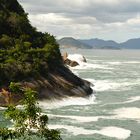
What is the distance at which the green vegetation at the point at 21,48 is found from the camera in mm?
65062

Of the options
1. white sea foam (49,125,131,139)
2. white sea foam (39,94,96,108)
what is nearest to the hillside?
white sea foam (39,94,96,108)

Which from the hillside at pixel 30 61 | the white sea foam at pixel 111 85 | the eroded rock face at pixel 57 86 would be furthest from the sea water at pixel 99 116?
the white sea foam at pixel 111 85

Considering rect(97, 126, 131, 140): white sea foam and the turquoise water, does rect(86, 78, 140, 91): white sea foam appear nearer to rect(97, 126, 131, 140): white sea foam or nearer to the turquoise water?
the turquoise water

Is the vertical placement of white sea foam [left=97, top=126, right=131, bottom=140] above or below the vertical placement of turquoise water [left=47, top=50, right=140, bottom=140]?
below

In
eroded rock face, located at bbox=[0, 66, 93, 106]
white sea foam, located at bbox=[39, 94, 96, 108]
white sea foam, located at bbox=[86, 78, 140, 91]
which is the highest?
eroded rock face, located at bbox=[0, 66, 93, 106]

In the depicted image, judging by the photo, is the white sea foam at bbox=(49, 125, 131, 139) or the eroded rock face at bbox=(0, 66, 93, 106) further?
the eroded rock face at bbox=(0, 66, 93, 106)

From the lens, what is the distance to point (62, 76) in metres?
72.1

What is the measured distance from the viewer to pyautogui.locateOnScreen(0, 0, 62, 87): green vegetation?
65.1 meters

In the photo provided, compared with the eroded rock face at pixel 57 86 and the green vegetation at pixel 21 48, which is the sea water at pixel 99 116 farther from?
the green vegetation at pixel 21 48

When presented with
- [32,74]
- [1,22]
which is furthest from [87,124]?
[1,22]

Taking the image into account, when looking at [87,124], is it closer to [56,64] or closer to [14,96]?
[14,96]

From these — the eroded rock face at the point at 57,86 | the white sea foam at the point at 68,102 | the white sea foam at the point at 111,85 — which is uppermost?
the eroded rock face at the point at 57,86

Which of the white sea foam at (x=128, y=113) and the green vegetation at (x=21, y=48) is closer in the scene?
the white sea foam at (x=128, y=113)

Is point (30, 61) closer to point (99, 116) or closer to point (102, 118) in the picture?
point (99, 116)
